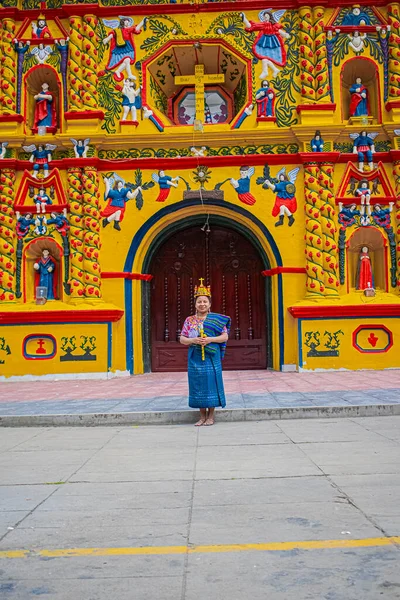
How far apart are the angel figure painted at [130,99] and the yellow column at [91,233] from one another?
1518mm

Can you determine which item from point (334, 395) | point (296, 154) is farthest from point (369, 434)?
point (296, 154)

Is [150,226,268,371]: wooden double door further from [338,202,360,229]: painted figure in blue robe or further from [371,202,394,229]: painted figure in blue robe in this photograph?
[371,202,394,229]: painted figure in blue robe

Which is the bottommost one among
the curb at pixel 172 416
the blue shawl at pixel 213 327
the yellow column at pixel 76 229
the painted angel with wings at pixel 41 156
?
the curb at pixel 172 416

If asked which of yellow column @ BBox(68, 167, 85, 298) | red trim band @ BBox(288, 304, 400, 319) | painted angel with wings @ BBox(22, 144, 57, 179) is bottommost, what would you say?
→ red trim band @ BBox(288, 304, 400, 319)

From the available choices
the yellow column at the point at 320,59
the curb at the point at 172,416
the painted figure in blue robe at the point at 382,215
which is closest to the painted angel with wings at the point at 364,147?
the painted figure in blue robe at the point at 382,215

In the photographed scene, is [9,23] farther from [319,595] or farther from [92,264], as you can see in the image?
[319,595]

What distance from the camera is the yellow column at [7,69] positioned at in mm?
13078

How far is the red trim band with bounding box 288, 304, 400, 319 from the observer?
12.2 m

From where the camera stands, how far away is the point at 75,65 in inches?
510

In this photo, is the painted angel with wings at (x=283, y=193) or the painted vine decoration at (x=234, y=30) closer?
the painted angel with wings at (x=283, y=193)

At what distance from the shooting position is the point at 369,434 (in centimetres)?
561

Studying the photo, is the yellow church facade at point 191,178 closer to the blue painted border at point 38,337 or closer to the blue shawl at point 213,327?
the blue painted border at point 38,337

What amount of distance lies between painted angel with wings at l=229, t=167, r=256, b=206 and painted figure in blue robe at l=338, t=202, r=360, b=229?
193cm

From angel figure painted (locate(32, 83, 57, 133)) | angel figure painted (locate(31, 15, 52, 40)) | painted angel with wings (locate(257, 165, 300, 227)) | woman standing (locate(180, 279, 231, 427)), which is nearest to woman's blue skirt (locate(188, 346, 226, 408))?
woman standing (locate(180, 279, 231, 427))
